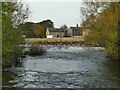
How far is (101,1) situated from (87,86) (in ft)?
50.8

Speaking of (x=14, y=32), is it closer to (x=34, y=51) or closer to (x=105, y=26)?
(x=105, y=26)

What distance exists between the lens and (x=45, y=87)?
14578mm

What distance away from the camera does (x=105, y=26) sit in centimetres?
2755

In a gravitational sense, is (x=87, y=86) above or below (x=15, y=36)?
below

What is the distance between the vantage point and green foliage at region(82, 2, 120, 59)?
27031 mm

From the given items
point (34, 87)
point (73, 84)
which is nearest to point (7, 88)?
point (34, 87)

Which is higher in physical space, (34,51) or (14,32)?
(14,32)

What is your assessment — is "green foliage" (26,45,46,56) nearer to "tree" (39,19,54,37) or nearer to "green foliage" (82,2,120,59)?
"green foliage" (82,2,120,59)

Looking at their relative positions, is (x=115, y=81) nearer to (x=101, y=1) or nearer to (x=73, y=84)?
(x=73, y=84)

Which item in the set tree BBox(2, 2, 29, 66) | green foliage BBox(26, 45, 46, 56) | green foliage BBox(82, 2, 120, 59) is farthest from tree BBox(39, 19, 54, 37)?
tree BBox(2, 2, 29, 66)

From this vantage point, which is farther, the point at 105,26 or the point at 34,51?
the point at 34,51

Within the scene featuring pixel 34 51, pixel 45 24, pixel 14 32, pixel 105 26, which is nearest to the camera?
pixel 14 32

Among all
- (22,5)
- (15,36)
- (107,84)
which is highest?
(22,5)

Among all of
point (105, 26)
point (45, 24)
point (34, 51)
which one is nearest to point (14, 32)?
point (105, 26)
